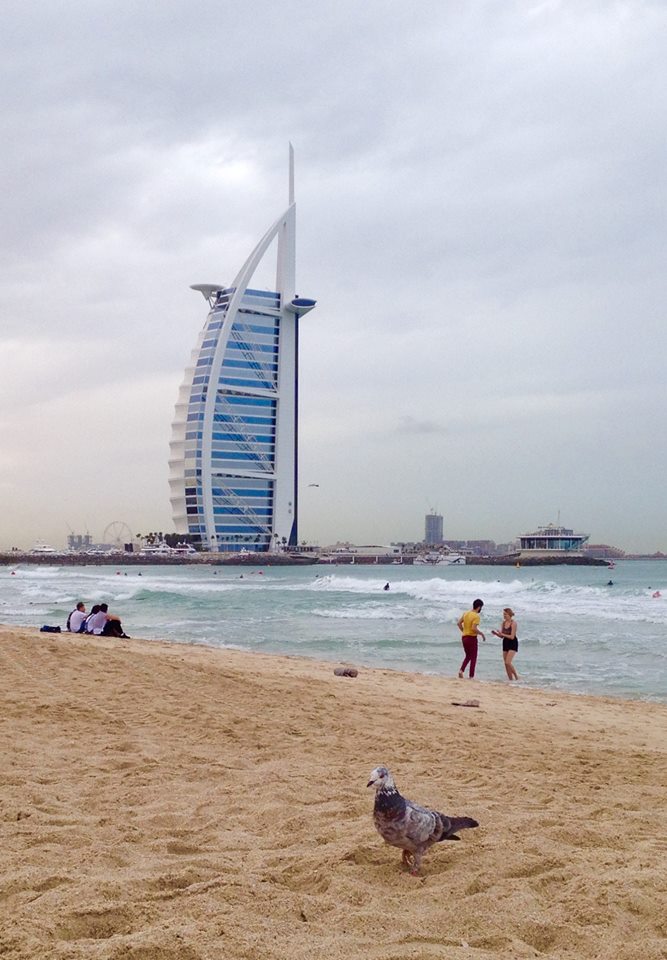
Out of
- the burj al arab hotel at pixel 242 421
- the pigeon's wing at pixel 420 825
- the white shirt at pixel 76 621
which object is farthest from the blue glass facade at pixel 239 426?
the pigeon's wing at pixel 420 825

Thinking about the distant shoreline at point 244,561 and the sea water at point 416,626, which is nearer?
the sea water at point 416,626

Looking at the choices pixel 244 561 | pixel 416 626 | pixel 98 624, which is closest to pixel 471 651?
pixel 98 624

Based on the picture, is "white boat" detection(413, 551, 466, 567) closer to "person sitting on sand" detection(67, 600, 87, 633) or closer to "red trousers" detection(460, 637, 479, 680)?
"person sitting on sand" detection(67, 600, 87, 633)

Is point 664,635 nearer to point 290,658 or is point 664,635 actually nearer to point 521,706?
point 290,658

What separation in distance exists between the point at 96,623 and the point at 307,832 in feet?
41.0

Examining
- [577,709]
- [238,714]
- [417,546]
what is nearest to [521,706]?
[577,709]

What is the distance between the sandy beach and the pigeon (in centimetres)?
10

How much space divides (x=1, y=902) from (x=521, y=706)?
714 cm

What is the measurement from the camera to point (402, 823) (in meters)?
3.69

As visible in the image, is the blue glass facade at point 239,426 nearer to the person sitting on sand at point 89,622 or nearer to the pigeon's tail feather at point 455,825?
the person sitting on sand at point 89,622

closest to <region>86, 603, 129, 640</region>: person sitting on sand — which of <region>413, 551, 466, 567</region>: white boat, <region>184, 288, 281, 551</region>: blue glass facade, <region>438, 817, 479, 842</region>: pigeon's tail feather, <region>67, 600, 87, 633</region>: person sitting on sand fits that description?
<region>67, 600, 87, 633</region>: person sitting on sand

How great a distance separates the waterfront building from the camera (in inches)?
4685

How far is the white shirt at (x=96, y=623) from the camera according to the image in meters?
15.9

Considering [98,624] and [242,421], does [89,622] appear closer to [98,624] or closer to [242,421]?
[98,624]
